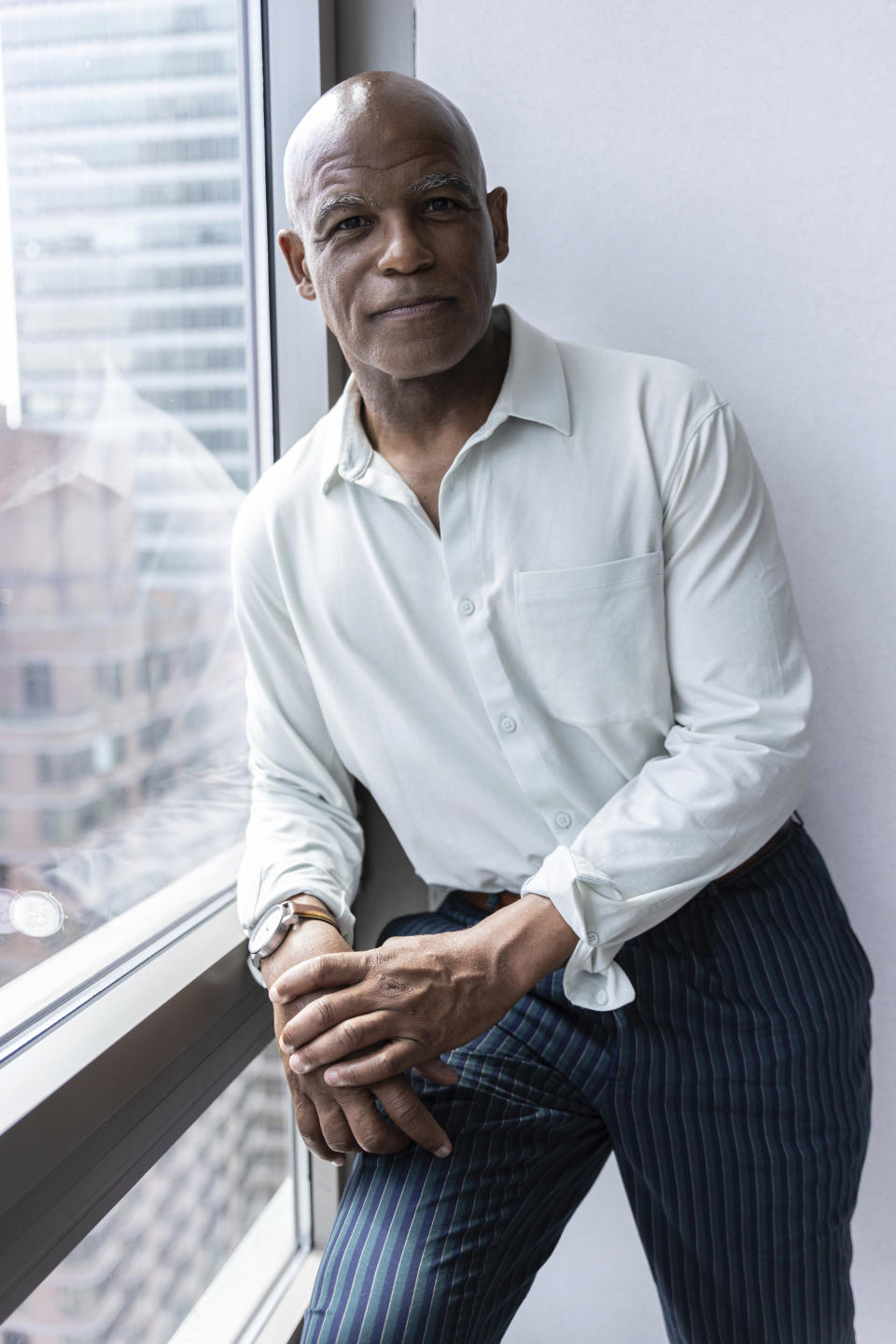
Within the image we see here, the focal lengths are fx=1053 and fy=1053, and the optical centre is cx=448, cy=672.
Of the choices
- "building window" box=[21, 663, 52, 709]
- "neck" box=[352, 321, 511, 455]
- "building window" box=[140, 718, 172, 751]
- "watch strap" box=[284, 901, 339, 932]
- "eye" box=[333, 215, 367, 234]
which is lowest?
"watch strap" box=[284, 901, 339, 932]

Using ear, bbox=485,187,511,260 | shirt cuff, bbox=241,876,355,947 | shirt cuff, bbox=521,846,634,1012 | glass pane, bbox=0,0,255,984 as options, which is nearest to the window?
glass pane, bbox=0,0,255,984

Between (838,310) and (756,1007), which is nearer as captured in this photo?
(756,1007)

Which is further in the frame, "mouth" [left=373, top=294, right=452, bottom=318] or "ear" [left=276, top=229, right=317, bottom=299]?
"ear" [left=276, top=229, right=317, bottom=299]

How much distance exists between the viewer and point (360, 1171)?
1.11m

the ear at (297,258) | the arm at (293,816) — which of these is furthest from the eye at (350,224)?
the arm at (293,816)

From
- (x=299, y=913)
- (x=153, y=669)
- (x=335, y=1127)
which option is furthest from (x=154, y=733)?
(x=335, y=1127)

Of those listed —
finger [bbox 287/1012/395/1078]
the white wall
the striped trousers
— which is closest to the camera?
finger [bbox 287/1012/395/1078]

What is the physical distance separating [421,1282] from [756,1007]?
450 mm

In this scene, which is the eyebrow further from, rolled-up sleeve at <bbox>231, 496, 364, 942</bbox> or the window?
rolled-up sleeve at <bbox>231, 496, 364, 942</bbox>

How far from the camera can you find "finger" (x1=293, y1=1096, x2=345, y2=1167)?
1.09m

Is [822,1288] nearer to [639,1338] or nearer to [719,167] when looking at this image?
[639,1338]

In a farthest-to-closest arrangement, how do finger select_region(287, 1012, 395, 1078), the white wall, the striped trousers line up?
the white wall
the striped trousers
finger select_region(287, 1012, 395, 1078)

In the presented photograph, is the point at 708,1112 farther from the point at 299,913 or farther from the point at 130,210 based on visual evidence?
the point at 130,210

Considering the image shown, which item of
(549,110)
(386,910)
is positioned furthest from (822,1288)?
(549,110)
